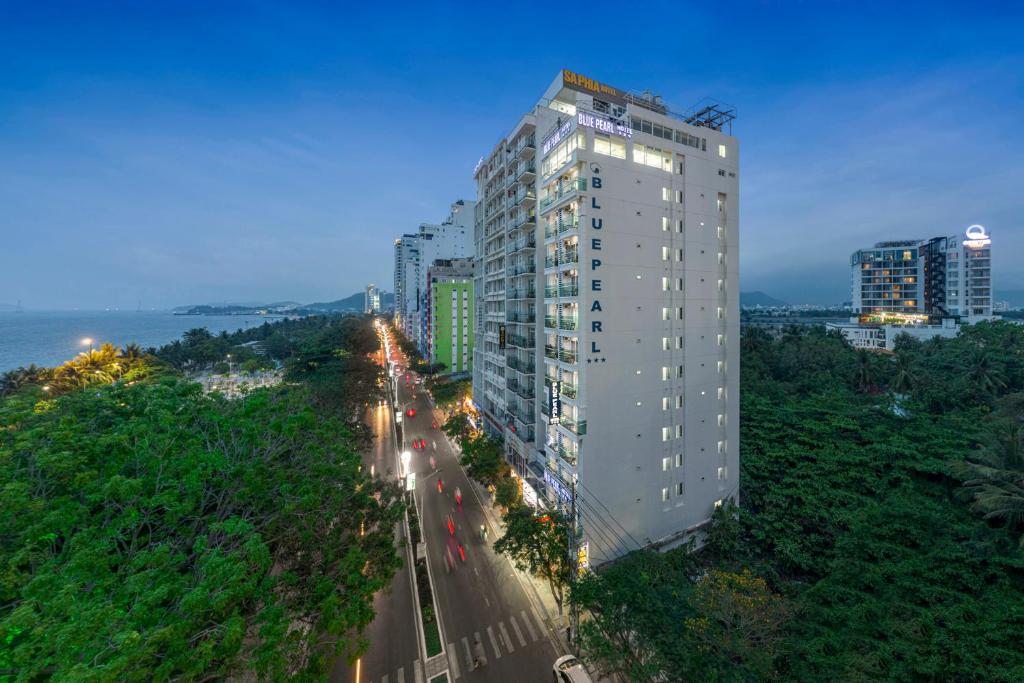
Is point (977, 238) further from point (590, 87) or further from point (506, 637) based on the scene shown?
point (506, 637)

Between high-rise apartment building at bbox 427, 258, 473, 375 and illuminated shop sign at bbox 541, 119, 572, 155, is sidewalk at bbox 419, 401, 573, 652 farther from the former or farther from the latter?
high-rise apartment building at bbox 427, 258, 473, 375

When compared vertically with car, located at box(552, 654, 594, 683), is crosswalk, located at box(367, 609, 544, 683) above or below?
below

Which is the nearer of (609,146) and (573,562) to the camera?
(573,562)

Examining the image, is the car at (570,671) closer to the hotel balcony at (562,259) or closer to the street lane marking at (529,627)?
the street lane marking at (529,627)

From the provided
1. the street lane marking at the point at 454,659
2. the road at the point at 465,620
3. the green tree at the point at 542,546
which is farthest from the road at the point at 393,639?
the green tree at the point at 542,546

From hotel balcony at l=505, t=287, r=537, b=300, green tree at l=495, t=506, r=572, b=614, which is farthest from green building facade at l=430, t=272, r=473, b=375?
green tree at l=495, t=506, r=572, b=614

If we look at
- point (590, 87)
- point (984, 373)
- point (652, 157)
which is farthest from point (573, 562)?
point (984, 373)
